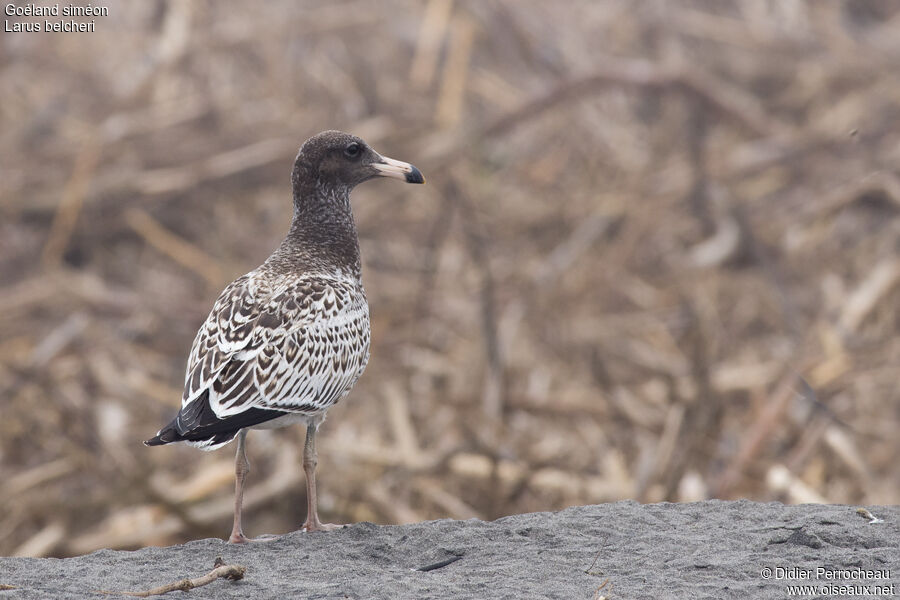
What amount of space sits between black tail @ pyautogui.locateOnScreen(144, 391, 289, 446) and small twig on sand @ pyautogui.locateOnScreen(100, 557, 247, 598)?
0.64 meters

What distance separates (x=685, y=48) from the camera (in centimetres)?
1778

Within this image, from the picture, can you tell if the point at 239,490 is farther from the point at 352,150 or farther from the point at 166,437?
the point at 352,150

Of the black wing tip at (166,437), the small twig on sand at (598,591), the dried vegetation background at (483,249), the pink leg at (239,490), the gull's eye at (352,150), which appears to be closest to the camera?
the small twig on sand at (598,591)

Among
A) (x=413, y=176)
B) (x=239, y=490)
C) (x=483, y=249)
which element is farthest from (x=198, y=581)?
(x=483, y=249)

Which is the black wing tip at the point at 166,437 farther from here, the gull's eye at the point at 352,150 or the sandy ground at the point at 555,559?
the gull's eye at the point at 352,150

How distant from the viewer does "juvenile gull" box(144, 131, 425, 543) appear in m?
6.02

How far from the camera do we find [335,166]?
23.4ft

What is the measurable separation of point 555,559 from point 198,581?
5.17 feet

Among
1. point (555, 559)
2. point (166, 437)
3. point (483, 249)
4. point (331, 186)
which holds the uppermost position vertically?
point (483, 249)

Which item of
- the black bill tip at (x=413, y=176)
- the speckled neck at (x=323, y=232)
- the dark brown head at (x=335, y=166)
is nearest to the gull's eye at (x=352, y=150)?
the dark brown head at (x=335, y=166)

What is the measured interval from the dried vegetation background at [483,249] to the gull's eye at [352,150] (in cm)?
360

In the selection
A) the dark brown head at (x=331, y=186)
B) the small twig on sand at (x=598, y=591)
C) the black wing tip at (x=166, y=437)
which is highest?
the dark brown head at (x=331, y=186)

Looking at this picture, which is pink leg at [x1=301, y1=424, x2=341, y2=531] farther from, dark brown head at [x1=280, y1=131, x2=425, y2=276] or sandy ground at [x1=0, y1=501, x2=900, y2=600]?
dark brown head at [x1=280, y1=131, x2=425, y2=276]

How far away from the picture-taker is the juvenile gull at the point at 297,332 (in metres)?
6.02
